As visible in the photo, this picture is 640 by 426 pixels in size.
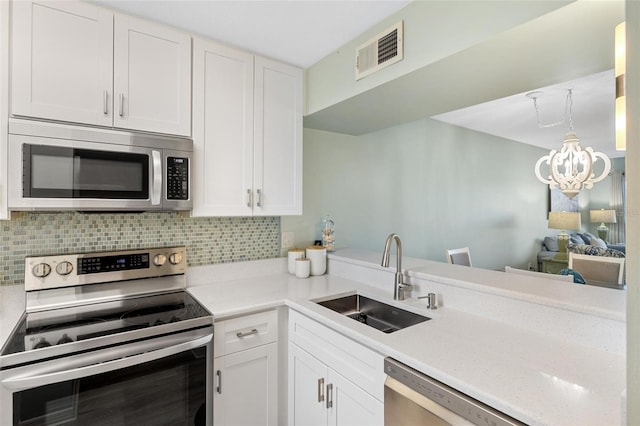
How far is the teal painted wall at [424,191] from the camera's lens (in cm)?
255

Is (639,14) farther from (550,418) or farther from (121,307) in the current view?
(121,307)

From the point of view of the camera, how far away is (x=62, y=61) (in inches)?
55.0

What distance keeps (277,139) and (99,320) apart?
1.33m

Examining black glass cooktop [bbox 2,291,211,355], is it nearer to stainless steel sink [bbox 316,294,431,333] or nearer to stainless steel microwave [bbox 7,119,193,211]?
stainless steel microwave [bbox 7,119,193,211]

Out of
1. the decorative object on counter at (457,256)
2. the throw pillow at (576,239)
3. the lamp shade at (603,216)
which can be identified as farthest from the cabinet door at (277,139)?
the lamp shade at (603,216)

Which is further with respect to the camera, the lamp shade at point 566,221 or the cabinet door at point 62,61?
the lamp shade at point 566,221

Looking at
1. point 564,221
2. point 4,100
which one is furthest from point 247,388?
point 564,221

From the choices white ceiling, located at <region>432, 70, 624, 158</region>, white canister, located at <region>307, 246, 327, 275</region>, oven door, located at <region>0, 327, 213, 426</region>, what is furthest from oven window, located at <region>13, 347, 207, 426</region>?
white ceiling, located at <region>432, 70, 624, 158</region>

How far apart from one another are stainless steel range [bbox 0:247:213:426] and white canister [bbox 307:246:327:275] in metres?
0.84

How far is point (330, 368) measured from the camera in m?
1.42

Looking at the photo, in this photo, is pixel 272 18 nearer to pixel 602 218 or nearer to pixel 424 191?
pixel 424 191

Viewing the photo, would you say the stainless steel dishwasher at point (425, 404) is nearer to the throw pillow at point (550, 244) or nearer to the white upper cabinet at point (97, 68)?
the white upper cabinet at point (97, 68)

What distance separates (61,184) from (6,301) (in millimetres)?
665

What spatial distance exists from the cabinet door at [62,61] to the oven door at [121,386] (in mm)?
1013
